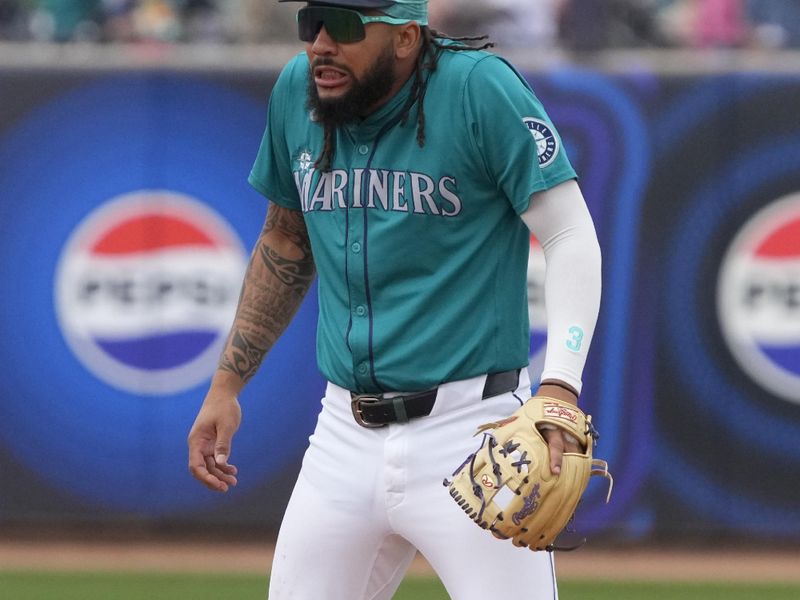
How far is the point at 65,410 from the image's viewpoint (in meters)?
7.84

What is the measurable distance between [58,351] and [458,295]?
4.92 metres

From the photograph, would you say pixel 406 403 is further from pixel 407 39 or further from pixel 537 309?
pixel 537 309

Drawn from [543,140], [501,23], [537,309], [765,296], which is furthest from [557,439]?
[501,23]

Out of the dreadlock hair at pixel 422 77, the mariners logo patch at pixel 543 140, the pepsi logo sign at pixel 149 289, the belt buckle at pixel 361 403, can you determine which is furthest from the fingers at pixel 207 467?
the pepsi logo sign at pixel 149 289

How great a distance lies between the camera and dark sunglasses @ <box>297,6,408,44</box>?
3246 mm

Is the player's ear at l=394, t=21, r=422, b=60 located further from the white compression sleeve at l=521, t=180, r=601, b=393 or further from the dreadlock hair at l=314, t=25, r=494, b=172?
the white compression sleeve at l=521, t=180, r=601, b=393

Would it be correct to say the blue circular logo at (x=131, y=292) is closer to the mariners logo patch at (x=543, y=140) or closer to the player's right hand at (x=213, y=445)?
the player's right hand at (x=213, y=445)

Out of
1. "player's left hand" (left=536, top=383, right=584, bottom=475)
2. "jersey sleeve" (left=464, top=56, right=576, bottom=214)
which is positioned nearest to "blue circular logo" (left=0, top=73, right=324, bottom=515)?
"jersey sleeve" (left=464, top=56, right=576, bottom=214)

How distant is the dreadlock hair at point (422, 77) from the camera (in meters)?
3.30

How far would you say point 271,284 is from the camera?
3766 mm

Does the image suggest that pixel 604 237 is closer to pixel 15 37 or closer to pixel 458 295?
pixel 15 37

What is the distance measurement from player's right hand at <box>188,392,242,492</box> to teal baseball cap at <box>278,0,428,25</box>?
0.99 m

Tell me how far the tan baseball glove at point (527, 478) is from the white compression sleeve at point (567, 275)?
11 cm

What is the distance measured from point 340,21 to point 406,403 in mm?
839
